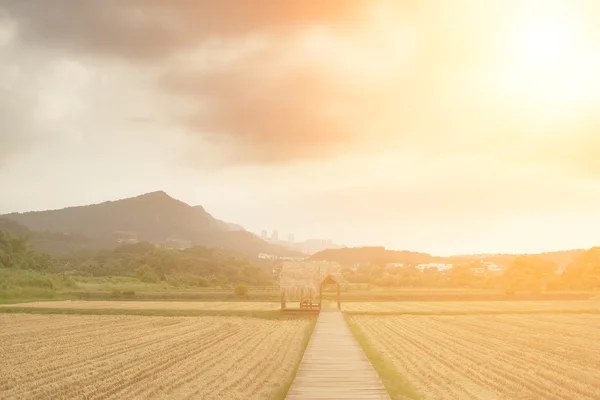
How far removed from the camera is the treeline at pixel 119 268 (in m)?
87.7

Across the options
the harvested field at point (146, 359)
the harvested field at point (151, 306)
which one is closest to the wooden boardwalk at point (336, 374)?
the harvested field at point (146, 359)

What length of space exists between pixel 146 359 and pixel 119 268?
131581 mm

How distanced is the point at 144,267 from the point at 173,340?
117m

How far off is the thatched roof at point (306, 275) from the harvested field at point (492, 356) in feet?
31.2

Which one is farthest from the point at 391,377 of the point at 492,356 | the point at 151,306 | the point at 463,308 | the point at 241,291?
the point at 241,291

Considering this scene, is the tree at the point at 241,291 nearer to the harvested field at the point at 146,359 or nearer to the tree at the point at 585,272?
the harvested field at the point at 146,359

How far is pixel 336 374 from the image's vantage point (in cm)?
1986

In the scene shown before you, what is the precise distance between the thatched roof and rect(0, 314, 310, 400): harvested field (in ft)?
41.0

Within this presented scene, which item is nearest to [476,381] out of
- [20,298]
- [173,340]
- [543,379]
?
[543,379]

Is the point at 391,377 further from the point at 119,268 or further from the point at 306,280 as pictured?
the point at 119,268

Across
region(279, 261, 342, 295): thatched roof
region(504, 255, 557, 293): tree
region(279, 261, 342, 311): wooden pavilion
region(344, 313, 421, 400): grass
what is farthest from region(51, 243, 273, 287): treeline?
region(344, 313, 421, 400): grass

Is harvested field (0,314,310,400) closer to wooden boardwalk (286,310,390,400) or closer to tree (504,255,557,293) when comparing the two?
wooden boardwalk (286,310,390,400)

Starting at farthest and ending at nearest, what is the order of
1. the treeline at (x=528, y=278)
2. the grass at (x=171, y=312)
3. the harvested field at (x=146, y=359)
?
the treeline at (x=528, y=278) < the grass at (x=171, y=312) < the harvested field at (x=146, y=359)

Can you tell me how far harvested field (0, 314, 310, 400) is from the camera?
18562mm
